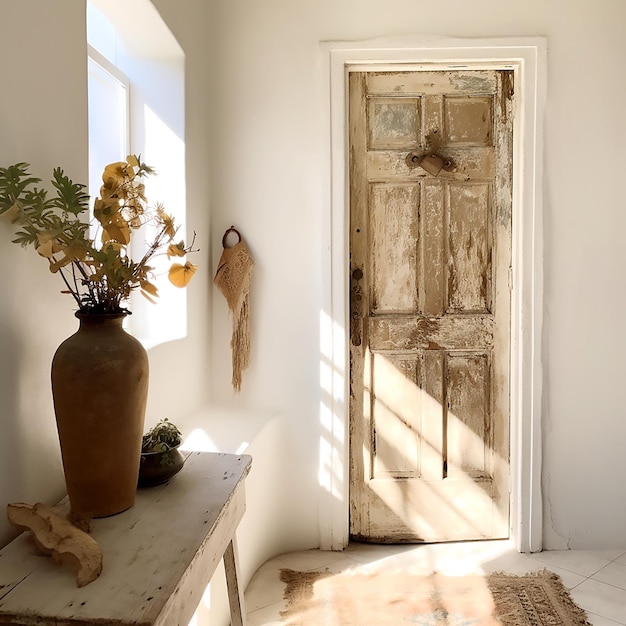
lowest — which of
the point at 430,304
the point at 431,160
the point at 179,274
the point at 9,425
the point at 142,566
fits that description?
the point at 142,566

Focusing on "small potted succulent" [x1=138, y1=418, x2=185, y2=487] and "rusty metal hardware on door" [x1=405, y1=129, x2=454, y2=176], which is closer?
"small potted succulent" [x1=138, y1=418, x2=185, y2=487]

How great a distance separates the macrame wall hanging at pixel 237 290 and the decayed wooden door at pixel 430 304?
0.46 m

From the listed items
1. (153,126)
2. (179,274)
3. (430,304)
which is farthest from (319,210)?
(179,274)

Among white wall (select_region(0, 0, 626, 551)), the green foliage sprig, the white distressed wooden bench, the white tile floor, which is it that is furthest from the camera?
white wall (select_region(0, 0, 626, 551))

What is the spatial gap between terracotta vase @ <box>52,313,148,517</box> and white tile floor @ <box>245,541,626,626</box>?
4.10ft

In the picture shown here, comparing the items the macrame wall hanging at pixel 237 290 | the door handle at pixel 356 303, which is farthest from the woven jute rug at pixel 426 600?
the door handle at pixel 356 303

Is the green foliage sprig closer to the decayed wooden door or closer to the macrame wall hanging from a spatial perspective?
the macrame wall hanging

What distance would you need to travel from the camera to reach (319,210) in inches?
98.7

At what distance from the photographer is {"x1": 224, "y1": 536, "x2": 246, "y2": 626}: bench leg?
1455 millimetres

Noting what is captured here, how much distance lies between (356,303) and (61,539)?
5.91ft

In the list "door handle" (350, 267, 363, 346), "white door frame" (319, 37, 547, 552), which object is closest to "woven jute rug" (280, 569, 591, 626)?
"white door frame" (319, 37, 547, 552)

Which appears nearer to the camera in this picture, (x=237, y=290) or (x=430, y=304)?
(x=237, y=290)

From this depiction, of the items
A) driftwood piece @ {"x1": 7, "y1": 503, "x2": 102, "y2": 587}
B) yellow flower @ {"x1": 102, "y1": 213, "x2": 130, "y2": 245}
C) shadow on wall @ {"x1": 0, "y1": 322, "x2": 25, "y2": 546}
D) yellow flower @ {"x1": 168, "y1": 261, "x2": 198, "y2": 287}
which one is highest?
yellow flower @ {"x1": 102, "y1": 213, "x2": 130, "y2": 245}

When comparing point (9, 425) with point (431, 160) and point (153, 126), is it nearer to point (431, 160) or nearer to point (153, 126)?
point (153, 126)
